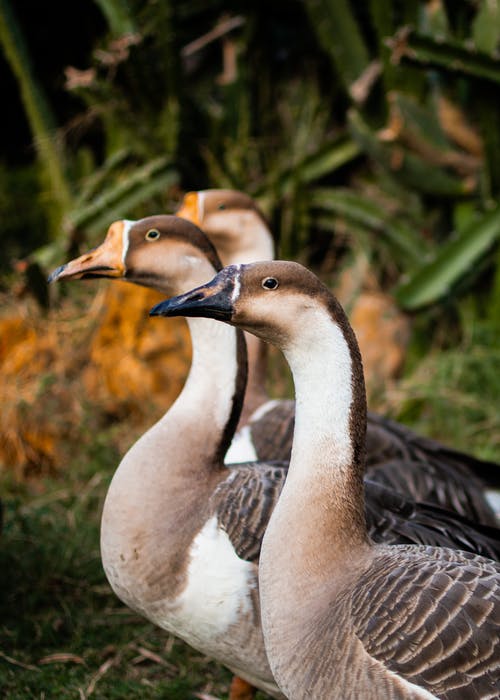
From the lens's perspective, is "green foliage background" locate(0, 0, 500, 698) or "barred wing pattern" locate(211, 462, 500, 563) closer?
"barred wing pattern" locate(211, 462, 500, 563)

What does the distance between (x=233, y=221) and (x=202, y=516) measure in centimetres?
255

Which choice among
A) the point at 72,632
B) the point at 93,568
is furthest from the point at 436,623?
the point at 93,568

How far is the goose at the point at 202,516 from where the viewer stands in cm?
290

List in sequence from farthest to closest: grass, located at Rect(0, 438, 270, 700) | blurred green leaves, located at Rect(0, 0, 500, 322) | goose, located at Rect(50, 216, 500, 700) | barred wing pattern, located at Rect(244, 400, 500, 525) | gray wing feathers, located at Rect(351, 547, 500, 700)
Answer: blurred green leaves, located at Rect(0, 0, 500, 322)
barred wing pattern, located at Rect(244, 400, 500, 525)
grass, located at Rect(0, 438, 270, 700)
goose, located at Rect(50, 216, 500, 700)
gray wing feathers, located at Rect(351, 547, 500, 700)

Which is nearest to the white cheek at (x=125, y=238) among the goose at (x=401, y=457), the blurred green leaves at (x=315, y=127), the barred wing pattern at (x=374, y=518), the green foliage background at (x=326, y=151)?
the barred wing pattern at (x=374, y=518)

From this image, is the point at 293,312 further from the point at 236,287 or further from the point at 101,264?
the point at 101,264

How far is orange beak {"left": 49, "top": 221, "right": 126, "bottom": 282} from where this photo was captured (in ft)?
10.8

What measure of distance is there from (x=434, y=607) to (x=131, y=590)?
1183mm

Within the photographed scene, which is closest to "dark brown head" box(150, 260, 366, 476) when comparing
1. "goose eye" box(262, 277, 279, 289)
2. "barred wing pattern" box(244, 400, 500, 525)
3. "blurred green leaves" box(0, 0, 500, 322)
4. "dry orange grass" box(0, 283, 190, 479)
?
"goose eye" box(262, 277, 279, 289)

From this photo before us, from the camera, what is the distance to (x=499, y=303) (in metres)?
6.59

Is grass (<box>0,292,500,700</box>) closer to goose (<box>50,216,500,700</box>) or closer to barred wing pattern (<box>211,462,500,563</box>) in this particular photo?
goose (<box>50,216,500,700</box>)

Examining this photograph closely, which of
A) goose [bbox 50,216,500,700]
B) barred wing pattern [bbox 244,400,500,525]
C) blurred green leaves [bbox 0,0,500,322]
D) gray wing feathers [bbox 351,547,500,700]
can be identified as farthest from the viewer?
blurred green leaves [bbox 0,0,500,322]

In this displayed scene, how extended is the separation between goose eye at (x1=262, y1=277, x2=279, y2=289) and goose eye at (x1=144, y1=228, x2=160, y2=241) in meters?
1.06

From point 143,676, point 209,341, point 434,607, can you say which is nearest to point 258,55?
point 209,341
